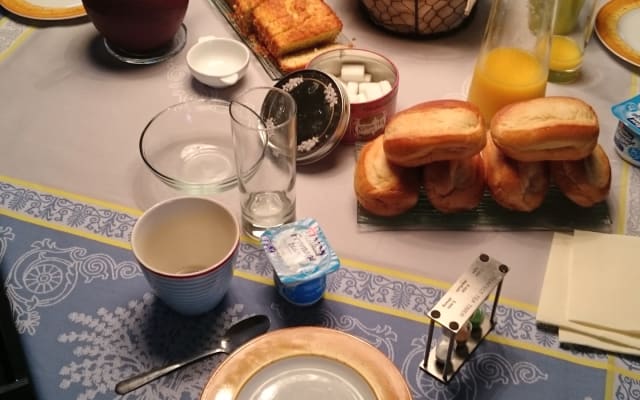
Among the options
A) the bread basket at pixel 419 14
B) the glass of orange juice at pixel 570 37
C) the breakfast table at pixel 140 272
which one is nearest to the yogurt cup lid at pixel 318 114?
the breakfast table at pixel 140 272

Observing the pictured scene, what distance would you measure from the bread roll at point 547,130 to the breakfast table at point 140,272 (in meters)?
0.11

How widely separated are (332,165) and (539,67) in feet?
1.07

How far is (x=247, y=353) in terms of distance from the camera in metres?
0.65

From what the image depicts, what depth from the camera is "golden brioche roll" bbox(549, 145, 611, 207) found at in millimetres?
827

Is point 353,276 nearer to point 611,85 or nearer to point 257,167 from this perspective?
point 257,167

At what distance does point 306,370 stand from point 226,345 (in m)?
0.11

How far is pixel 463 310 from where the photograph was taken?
635 mm

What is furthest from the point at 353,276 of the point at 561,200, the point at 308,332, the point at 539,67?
the point at 539,67

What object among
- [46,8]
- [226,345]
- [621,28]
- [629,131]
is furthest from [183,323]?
[621,28]

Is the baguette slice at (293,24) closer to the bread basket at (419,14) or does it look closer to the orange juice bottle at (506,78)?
the bread basket at (419,14)

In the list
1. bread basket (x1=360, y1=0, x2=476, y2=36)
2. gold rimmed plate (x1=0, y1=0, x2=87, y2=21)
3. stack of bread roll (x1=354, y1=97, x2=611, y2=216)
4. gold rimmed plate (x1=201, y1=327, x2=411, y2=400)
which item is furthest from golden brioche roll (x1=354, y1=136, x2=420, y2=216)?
gold rimmed plate (x1=0, y1=0, x2=87, y2=21)

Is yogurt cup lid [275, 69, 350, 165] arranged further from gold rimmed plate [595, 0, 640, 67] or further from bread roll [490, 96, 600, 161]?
gold rimmed plate [595, 0, 640, 67]

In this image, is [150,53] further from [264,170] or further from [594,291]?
[594,291]

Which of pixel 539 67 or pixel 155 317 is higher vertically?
pixel 539 67
